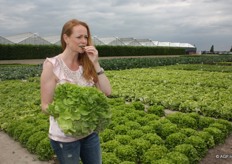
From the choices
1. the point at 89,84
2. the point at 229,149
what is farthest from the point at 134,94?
the point at 89,84

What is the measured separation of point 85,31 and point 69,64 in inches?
13.4

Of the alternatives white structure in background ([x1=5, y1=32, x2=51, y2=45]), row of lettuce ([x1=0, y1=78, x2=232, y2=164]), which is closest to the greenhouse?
white structure in background ([x1=5, y1=32, x2=51, y2=45])

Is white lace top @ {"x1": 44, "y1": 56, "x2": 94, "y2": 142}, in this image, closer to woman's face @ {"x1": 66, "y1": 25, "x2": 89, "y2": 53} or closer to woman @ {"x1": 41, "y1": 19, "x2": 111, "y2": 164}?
woman @ {"x1": 41, "y1": 19, "x2": 111, "y2": 164}

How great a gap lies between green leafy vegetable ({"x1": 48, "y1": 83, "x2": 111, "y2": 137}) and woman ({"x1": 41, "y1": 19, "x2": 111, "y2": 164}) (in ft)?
0.56

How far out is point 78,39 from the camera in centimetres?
258

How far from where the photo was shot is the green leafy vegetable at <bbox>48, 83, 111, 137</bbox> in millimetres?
2283

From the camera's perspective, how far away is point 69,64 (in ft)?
8.85

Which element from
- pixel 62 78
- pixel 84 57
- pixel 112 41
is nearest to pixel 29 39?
pixel 112 41

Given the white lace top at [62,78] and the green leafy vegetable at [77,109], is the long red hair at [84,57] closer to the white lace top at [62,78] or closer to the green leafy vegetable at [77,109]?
the white lace top at [62,78]

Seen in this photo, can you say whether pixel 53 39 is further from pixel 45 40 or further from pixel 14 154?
pixel 14 154

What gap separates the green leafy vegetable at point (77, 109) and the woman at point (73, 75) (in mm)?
171

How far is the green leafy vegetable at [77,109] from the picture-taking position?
89.9 inches

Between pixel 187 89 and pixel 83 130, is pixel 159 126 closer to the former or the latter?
pixel 83 130

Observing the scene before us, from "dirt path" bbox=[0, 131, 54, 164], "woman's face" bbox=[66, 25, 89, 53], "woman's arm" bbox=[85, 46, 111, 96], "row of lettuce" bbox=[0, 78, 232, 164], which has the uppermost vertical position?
"woman's face" bbox=[66, 25, 89, 53]
